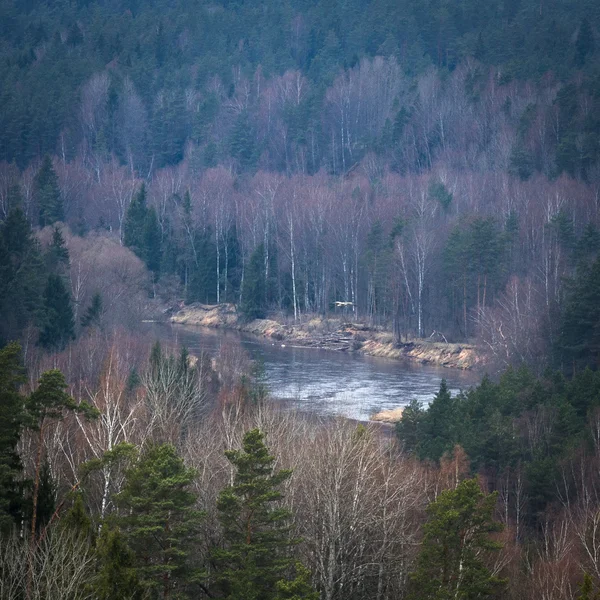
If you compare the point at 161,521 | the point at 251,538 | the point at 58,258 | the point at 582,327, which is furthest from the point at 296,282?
the point at 161,521

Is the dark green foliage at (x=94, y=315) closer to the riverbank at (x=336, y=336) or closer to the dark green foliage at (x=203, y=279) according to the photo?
the riverbank at (x=336, y=336)

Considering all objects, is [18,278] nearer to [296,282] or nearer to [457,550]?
[296,282]

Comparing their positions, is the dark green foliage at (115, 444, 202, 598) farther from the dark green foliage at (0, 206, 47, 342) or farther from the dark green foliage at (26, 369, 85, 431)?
the dark green foliage at (0, 206, 47, 342)

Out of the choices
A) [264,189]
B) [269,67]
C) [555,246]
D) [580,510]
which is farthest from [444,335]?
[269,67]

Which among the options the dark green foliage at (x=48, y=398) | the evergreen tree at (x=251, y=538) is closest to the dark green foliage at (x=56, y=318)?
the dark green foliage at (x=48, y=398)

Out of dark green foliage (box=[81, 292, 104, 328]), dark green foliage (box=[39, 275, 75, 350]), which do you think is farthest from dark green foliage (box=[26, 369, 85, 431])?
dark green foliage (box=[81, 292, 104, 328])

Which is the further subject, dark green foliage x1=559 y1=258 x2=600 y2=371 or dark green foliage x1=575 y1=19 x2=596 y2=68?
dark green foliage x1=575 y1=19 x2=596 y2=68

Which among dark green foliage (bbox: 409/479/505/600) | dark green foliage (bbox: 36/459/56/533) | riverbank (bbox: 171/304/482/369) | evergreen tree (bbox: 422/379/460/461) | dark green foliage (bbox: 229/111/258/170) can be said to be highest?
dark green foliage (bbox: 229/111/258/170)
